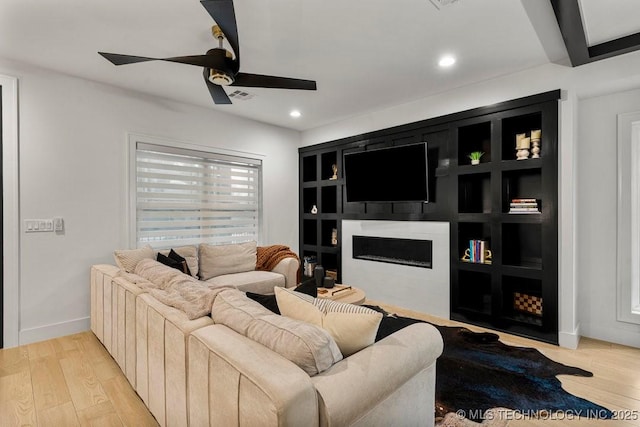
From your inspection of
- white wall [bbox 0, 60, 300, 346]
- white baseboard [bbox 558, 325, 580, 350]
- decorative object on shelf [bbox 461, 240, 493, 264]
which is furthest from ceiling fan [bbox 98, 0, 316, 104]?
white baseboard [bbox 558, 325, 580, 350]

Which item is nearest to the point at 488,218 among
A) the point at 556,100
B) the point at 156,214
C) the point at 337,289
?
the point at 556,100

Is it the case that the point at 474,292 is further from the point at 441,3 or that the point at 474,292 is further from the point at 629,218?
the point at 441,3

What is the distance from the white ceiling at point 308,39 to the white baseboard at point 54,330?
249cm

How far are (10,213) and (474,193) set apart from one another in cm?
473

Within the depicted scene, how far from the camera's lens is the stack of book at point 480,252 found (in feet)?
11.4

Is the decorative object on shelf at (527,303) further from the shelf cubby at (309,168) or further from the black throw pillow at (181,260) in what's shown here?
the black throw pillow at (181,260)

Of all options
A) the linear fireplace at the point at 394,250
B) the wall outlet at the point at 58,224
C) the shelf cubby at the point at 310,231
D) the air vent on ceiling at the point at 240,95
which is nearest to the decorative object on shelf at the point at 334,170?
the shelf cubby at the point at 310,231

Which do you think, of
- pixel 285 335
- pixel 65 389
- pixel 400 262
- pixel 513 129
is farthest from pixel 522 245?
pixel 65 389

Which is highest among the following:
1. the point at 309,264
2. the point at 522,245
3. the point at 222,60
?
the point at 222,60

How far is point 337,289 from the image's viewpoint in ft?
10.7

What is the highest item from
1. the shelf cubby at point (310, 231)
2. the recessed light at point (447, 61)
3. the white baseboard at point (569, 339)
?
the recessed light at point (447, 61)

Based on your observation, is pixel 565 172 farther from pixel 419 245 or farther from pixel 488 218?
pixel 419 245

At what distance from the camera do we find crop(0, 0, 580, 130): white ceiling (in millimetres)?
2197

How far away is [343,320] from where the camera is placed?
51.6 inches
